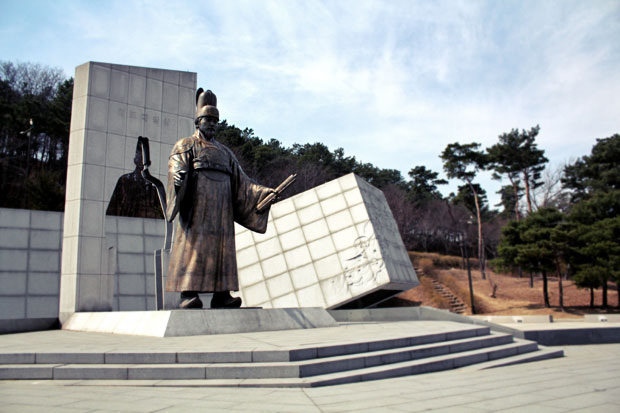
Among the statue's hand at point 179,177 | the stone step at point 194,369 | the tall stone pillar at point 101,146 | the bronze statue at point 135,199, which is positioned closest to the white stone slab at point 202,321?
the tall stone pillar at point 101,146

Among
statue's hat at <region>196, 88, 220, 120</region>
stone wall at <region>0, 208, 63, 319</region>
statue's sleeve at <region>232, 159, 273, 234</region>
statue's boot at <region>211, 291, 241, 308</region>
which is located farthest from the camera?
stone wall at <region>0, 208, 63, 319</region>

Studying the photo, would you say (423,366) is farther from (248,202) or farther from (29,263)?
(29,263)

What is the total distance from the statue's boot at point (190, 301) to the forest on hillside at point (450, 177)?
14813 millimetres

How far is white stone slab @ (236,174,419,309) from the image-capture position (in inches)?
524

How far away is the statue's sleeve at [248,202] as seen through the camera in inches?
276

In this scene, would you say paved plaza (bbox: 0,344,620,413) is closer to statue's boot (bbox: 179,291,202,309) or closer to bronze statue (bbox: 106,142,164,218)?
statue's boot (bbox: 179,291,202,309)

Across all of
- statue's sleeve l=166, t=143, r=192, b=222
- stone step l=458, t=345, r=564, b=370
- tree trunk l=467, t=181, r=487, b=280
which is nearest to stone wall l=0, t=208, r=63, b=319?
statue's sleeve l=166, t=143, r=192, b=222

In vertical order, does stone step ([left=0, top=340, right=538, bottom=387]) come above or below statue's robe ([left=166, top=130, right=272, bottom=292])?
below

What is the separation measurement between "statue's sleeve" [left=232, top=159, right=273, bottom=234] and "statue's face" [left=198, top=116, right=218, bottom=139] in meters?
0.57

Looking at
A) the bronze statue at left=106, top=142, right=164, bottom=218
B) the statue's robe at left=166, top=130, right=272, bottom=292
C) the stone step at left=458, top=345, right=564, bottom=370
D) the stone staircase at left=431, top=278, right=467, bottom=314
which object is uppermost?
the bronze statue at left=106, top=142, right=164, bottom=218

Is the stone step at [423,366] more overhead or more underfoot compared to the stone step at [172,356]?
more underfoot

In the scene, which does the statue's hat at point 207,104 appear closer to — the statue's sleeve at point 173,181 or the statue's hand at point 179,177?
the statue's sleeve at point 173,181

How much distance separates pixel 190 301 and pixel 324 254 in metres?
7.90

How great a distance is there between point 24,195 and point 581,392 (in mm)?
25784
